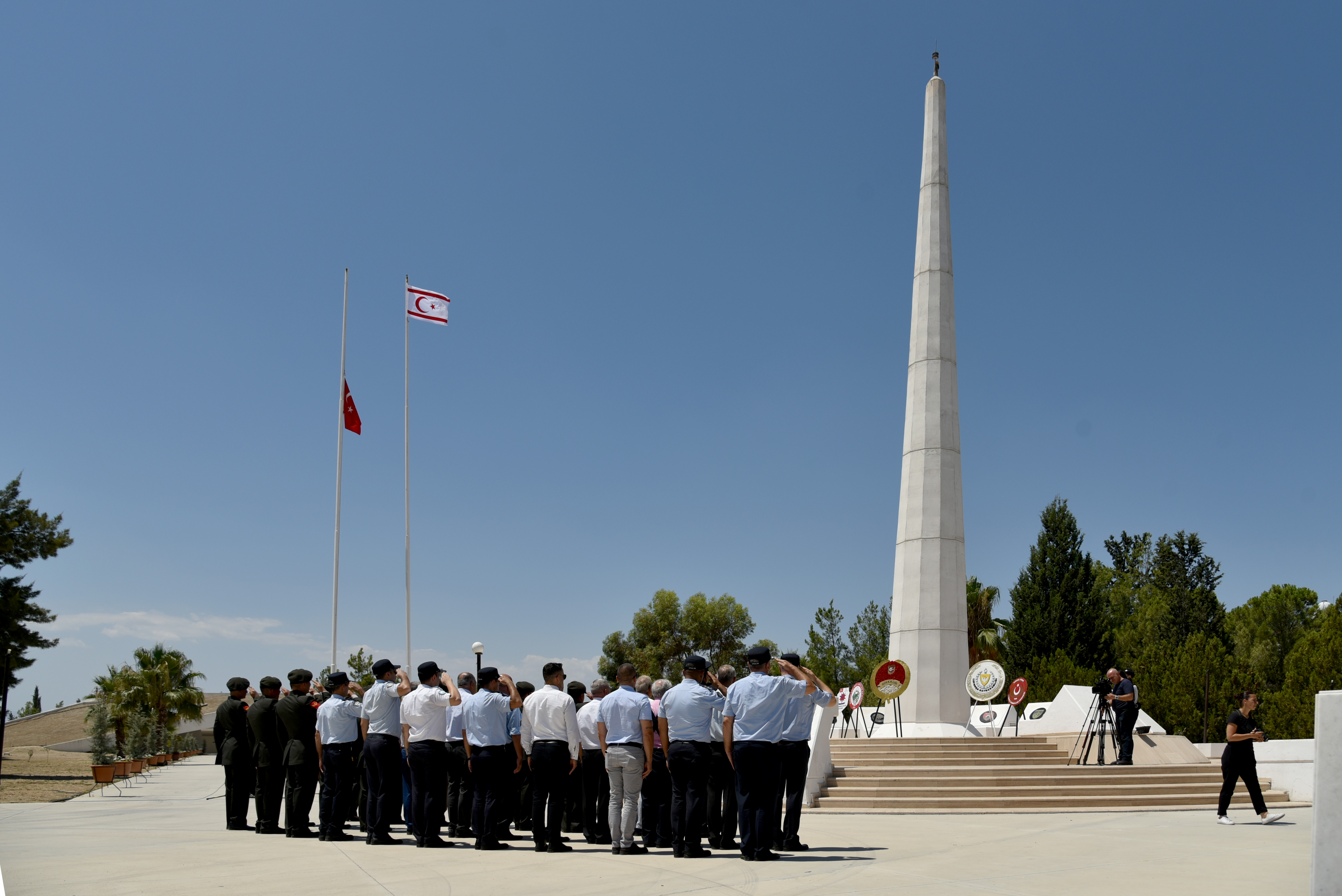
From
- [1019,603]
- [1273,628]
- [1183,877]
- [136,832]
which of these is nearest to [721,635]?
[1019,603]

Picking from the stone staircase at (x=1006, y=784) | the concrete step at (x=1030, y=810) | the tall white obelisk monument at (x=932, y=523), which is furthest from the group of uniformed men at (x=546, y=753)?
the tall white obelisk monument at (x=932, y=523)

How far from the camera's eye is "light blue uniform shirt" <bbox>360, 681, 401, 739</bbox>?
34.7 feet

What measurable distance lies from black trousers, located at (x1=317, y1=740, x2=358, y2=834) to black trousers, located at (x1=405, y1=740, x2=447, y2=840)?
90cm

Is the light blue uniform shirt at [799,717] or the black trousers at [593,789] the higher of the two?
the light blue uniform shirt at [799,717]

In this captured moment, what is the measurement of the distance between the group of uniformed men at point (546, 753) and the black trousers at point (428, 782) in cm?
1

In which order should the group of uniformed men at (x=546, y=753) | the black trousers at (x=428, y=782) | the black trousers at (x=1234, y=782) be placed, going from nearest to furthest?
the group of uniformed men at (x=546, y=753) < the black trousers at (x=428, y=782) < the black trousers at (x=1234, y=782)

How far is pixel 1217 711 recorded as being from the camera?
33.6 m

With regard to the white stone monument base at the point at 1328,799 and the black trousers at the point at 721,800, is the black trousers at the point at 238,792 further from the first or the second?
the white stone monument base at the point at 1328,799

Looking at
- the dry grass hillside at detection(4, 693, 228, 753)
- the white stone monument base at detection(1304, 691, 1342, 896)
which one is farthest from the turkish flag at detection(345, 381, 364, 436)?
the dry grass hillside at detection(4, 693, 228, 753)

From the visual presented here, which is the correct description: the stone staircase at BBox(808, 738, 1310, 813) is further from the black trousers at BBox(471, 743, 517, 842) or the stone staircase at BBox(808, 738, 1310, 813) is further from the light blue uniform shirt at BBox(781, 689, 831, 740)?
the black trousers at BBox(471, 743, 517, 842)

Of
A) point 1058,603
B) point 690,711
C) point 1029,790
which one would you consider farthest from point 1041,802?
point 1058,603

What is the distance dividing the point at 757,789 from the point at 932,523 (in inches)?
611

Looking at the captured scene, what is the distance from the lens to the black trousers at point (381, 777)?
10.3 m

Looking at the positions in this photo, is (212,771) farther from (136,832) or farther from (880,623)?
(880,623)
